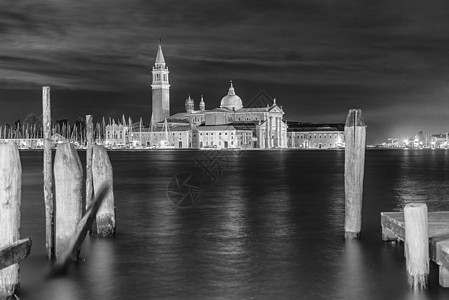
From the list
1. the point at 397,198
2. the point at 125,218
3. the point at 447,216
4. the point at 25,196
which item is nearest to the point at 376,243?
the point at 447,216

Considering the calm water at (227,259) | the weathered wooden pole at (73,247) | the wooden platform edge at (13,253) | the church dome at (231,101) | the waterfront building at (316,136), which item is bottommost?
the calm water at (227,259)

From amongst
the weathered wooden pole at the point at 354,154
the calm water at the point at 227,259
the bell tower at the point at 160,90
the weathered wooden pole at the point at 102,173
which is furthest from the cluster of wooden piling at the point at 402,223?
the bell tower at the point at 160,90

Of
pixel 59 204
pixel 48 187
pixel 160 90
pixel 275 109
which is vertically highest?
pixel 160 90

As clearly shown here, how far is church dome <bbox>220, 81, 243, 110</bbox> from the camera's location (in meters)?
157

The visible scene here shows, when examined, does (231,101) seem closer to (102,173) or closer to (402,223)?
(102,173)

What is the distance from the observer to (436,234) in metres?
9.95

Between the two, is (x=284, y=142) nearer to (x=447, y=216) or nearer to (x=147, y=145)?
(x=147, y=145)

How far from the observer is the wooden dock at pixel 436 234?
887 centimetres

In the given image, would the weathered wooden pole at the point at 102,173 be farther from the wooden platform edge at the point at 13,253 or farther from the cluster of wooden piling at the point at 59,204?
the wooden platform edge at the point at 13,253

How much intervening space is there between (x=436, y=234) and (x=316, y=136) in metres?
162

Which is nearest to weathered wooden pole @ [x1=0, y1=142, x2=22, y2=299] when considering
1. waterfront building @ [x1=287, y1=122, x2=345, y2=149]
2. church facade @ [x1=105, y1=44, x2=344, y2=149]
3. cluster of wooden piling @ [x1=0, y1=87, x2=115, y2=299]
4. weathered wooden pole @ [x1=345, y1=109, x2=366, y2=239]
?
cluster of wooden piling @ [x1=0, y1=87, x2=115, y2=299]

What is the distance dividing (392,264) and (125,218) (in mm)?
9303

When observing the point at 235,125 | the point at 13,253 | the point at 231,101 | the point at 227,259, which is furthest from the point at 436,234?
the point at 231,101

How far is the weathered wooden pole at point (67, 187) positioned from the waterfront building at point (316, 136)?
159530 millimetres
